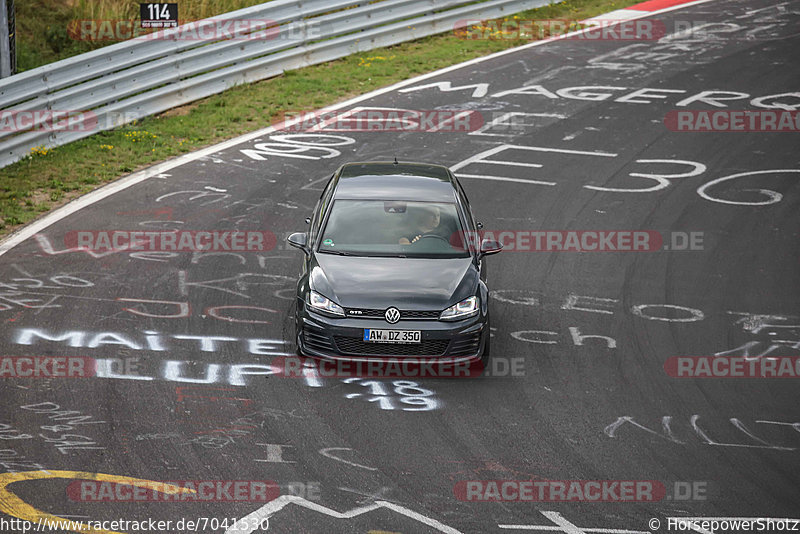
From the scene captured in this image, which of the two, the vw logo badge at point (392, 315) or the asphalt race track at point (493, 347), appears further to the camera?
the vw logo badge at point (392, 315)

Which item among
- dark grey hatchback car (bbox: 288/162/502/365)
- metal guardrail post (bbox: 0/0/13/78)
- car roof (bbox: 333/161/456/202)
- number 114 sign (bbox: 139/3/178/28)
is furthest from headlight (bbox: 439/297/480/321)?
number 114 sign (bbox: 139/3/178/28)

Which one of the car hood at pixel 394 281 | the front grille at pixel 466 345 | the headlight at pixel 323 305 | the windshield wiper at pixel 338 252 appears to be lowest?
the front grille at pixel 466 345

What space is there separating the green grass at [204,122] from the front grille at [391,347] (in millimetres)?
5968

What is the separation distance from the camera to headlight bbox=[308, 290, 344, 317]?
8859 millimetres

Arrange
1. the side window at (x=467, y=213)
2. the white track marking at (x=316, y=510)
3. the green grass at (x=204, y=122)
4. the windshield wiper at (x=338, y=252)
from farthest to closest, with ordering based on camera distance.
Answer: the green grass at (x=204, y=122) < the side window at (x=467, y=213) < the windshield wiper at (x=338, y=252) < the white track marking at (x=316, y=510)

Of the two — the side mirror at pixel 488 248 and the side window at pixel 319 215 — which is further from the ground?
the side window at pixel 319 215

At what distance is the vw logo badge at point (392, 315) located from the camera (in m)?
8.73

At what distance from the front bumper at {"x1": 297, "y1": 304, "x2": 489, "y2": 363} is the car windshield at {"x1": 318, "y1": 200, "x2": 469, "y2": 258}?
947mm

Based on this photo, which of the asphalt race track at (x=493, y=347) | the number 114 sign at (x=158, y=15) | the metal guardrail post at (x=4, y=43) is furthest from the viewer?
the number 114 sign at (x=158, y=15)

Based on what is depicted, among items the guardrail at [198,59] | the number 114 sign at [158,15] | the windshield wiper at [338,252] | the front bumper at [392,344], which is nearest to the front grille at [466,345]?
the front bumper at [392,344]

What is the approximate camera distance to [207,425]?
7953 mm

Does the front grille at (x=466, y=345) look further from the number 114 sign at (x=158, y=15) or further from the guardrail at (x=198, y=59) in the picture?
the number 114 sign at (x=158, y=15)

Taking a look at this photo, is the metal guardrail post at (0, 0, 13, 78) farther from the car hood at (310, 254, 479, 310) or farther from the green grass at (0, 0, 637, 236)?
the car hood at (310, 254, 479, 310)

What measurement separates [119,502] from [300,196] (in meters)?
7.59
